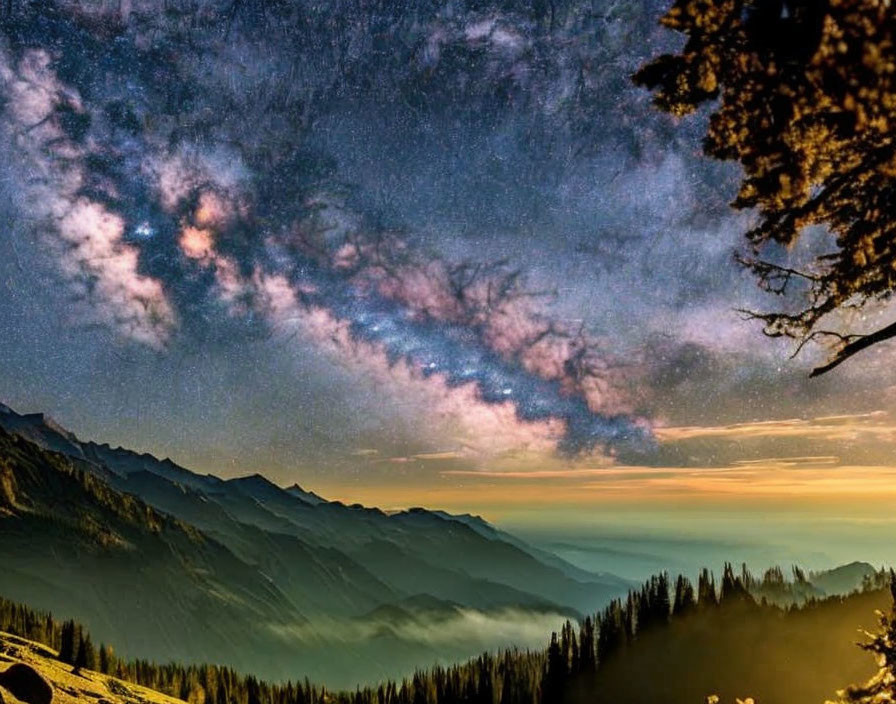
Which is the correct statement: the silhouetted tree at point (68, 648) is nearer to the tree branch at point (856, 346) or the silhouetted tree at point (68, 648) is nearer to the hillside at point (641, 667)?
the hillside at point (641, 667)

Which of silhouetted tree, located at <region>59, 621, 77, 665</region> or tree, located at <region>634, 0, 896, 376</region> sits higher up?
tree, located at <region>634, 0, 896, 376</region>

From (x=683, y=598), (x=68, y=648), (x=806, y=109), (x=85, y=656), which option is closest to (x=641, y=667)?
(x=683, y=598)

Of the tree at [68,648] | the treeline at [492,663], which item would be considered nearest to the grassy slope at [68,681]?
the tree at [68,648]

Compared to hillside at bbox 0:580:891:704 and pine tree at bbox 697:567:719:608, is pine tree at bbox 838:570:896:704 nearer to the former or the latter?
hillside at bbox 0:580:891:704

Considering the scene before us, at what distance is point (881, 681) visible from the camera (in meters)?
10.2

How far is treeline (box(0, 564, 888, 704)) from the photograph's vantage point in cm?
13138

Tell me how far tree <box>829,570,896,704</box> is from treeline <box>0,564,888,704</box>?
13368 cm

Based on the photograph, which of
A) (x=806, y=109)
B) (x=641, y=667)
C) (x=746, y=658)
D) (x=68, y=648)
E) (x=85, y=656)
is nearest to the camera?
(x=806, y=109)

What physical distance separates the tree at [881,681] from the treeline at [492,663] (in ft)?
439

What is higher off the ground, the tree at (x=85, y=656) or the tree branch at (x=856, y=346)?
the tree branch at (x=856, y=346)

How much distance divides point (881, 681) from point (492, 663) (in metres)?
162

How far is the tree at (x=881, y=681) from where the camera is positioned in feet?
32.8

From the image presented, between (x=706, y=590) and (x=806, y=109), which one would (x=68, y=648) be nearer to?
(x=706, y=590)

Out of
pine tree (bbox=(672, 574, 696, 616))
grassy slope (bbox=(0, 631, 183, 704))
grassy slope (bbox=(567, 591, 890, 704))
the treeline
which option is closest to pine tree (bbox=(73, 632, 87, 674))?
the treeline
